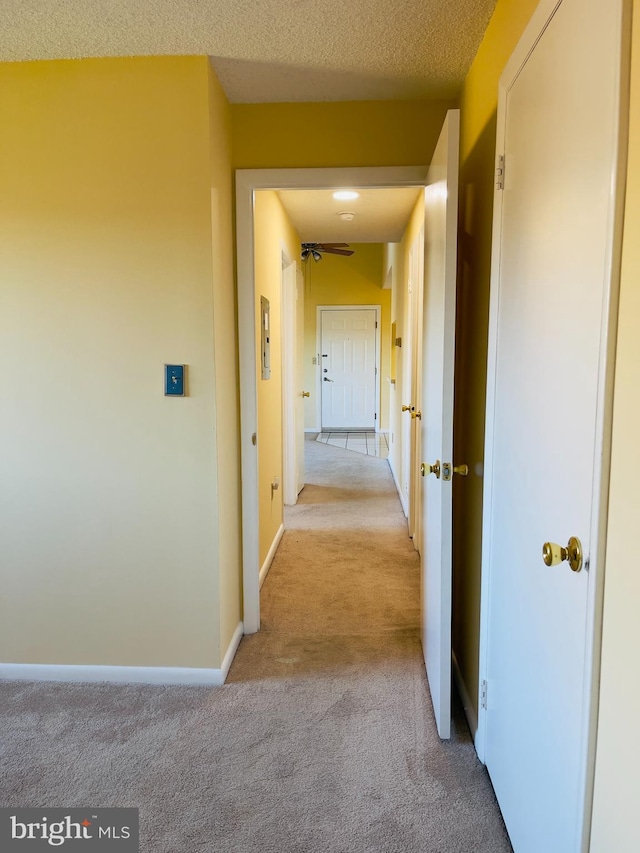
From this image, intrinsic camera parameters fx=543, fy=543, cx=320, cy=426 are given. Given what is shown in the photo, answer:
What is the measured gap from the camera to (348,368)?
29.0 feet

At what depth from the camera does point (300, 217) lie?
389 cm

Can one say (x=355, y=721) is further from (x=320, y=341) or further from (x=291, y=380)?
(x=320, y=341)

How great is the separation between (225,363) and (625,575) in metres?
1.63

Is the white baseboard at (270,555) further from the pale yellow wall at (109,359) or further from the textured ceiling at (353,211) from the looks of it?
the textured ceiling at (353,211)

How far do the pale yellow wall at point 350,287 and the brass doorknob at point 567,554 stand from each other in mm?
7666

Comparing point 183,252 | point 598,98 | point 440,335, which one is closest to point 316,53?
point 183,252

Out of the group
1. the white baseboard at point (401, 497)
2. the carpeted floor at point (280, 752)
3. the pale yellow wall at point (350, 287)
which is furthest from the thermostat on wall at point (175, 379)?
the pale yellow wall at point (350, 287)

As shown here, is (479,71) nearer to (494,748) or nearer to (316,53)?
(316,53)

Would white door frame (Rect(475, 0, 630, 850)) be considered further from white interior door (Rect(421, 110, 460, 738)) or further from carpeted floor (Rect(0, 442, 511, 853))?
carpeted floor (Rect(0, 442, 511, 853))

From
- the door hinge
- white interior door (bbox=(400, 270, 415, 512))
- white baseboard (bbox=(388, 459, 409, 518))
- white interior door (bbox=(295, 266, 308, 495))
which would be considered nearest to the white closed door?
white baseboard (bbox=(388, 459, 409, 518))

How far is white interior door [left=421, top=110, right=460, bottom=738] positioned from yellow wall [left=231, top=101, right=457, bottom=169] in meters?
0.33

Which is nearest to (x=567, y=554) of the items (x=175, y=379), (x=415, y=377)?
(x=175, y=379)

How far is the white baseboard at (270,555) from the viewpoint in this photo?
10.0 ft

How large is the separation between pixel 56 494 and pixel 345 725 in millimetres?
1372
